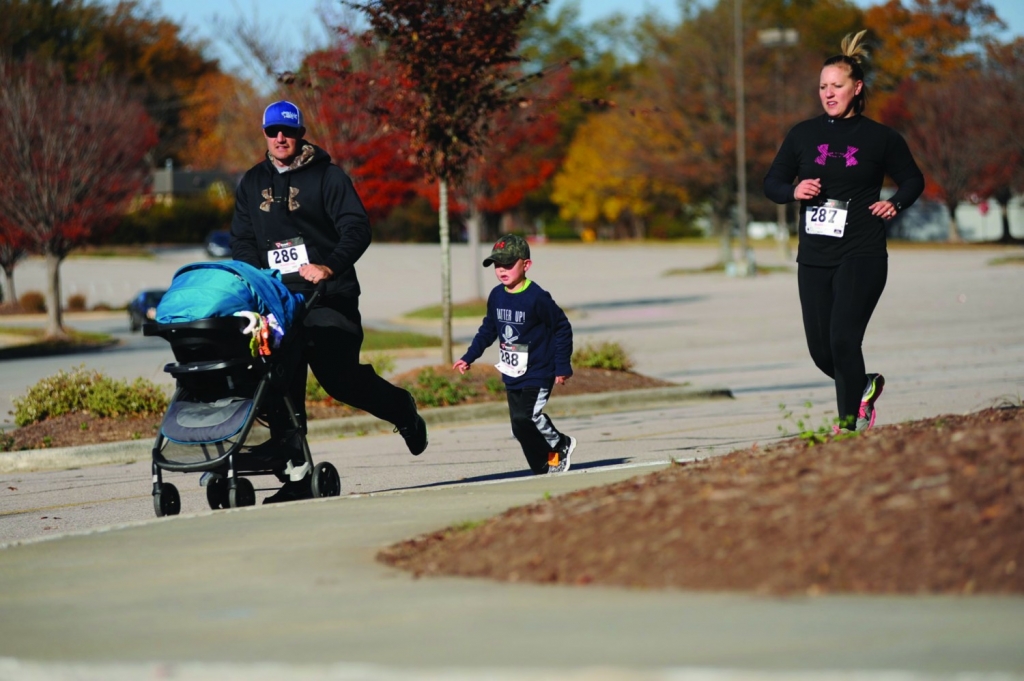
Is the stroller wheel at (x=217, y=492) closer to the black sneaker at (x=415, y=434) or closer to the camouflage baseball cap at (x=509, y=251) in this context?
the black sneaker at (x=415, y=434)

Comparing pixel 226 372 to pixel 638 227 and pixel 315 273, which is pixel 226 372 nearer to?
pixel 315 273

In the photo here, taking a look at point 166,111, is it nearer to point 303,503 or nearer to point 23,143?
point 23,143

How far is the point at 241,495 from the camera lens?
7.55 metres

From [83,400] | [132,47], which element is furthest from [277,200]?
[132,47]

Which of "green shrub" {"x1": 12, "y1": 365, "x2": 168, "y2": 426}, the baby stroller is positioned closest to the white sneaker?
the baby stroller

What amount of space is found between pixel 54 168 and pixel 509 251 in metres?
22.3

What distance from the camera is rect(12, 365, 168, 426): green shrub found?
1221cm

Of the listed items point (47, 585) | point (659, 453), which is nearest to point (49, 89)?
point (659, 453)

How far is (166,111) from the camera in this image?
80.0 metres

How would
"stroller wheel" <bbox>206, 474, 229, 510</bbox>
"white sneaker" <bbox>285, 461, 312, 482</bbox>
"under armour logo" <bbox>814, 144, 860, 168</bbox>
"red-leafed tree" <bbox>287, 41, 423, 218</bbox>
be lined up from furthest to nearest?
"red-leafed tree" <bbox>287, 41, 423, 218</bbox> < "under armour logo" <bbox>814, 144, 860, 168</bbox> < "white sneaker" <bbox>285, 461, 312, 482</bbox> < "stroller wheel" <bbox>206, 474, 229, 510</bbox>

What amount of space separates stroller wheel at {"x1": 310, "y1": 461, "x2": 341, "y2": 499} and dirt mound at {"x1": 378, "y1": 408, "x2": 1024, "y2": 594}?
180cm

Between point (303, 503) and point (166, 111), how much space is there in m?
76.3


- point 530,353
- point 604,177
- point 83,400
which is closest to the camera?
point 530,353

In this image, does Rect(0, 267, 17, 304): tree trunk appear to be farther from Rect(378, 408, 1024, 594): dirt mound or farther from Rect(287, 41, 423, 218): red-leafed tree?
Rect(378, 408, 1024, 594): dirt mound
